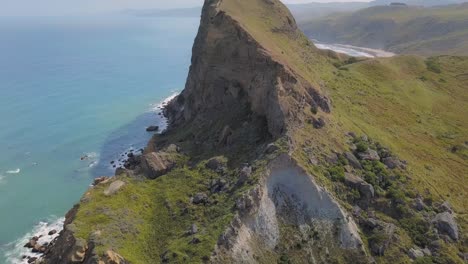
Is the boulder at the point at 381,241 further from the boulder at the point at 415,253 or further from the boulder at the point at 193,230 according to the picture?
the boulder at the point at 193,230

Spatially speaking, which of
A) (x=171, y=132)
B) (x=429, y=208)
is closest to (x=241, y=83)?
(x=171, y=132)

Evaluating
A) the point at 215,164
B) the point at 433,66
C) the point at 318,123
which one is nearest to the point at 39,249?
the point at 215,164

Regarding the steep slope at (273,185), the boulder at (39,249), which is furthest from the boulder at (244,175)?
the boulder at (39,249)

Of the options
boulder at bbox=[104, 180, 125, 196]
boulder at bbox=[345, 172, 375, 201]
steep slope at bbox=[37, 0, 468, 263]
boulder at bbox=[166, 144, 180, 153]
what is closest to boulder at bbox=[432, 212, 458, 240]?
steep slope at bbox=[37, 0, 468, 263]

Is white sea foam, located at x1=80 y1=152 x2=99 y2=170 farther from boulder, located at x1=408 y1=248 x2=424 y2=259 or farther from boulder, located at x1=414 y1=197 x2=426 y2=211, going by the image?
boulder, located at x1=408 y1=248 x2=424 y2=259

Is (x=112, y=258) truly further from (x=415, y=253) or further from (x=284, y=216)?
(x=415, y=253)

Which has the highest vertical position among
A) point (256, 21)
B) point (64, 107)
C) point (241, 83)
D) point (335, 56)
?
point (256, 21)

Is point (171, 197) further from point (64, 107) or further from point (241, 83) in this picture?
point (64, 107)
